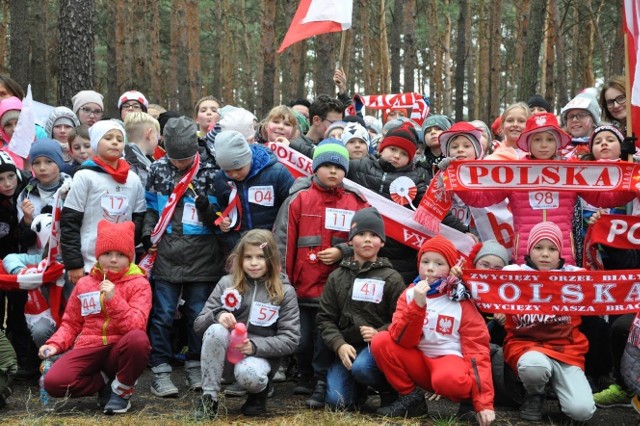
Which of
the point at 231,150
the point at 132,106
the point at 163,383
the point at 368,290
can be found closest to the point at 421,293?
the point at 368,290

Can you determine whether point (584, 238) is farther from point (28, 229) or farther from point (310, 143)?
point (28, 229)

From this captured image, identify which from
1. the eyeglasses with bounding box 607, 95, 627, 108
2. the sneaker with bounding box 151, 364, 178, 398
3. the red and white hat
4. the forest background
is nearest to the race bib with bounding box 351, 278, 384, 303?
the sneaker with bounding box 151, 364, 178, 398

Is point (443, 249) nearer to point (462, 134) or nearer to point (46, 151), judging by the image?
point (462, 134)

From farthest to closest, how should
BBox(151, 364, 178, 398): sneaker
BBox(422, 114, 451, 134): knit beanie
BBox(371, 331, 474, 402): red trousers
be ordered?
BBox(422, 114, 451, 134): knit beanie → BBox(151, 364, 178, 398): sneaker → BBox(371, 331, 474, 402): red trousers

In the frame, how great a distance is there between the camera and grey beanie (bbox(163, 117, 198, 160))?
21.1ft

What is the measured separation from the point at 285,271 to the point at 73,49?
23.6 feet

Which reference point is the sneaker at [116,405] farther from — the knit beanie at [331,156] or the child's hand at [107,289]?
the knit beanie at [331,156]

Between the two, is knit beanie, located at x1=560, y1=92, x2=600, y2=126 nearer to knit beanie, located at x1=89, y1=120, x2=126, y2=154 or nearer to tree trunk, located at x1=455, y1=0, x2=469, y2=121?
knit beanie, located at x1=89, y1=120, x2=126, y2=154

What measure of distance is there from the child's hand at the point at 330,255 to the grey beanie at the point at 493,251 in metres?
1.06

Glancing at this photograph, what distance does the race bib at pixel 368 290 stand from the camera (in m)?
5.90

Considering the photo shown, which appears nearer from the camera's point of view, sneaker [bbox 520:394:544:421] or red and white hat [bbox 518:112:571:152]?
sneaker [bbox 520:394:544:421]

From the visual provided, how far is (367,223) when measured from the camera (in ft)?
19.5

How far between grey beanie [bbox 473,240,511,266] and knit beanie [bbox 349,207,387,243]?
792 mm

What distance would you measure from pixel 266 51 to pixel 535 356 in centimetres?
1438
